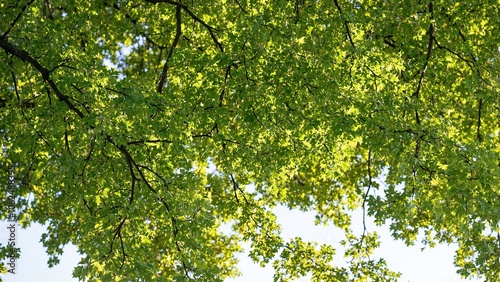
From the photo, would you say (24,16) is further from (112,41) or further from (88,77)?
(112,41)

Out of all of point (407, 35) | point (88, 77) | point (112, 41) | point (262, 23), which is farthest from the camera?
point (112, 41)

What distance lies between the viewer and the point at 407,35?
507 inches

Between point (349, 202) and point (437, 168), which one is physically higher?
point (349, 202)

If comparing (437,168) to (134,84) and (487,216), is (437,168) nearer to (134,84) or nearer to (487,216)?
(487,216)

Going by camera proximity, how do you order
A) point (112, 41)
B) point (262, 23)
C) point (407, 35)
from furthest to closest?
1. point (112, 41)
2. point (407, 35)
3. point (262, 23)

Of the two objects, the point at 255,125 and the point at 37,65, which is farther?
the point at 255,125

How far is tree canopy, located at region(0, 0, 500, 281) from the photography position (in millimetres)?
9742

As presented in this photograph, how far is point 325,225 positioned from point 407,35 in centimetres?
706

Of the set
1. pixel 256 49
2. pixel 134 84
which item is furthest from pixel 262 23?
pixel 134 84

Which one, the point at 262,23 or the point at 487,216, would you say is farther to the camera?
the point at 262,23

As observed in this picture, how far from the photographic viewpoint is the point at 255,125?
11211mm

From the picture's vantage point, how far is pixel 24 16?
10.8m

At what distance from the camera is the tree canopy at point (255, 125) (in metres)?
9.74

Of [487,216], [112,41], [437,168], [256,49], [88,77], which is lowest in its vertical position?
[487,216]
